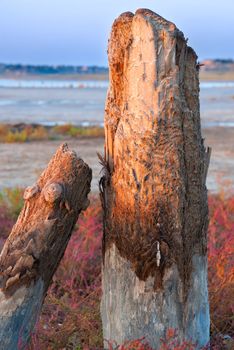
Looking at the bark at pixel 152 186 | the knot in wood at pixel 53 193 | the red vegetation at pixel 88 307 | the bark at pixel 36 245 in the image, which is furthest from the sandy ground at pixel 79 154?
the knot in wood at pixel 53 193

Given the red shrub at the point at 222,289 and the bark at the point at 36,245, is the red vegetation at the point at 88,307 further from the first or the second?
the bark at the point at 36,245

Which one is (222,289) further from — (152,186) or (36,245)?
(36,245)

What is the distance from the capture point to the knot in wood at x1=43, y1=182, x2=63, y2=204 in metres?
3.71

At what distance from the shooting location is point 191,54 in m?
3.99

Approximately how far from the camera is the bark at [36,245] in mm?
3725

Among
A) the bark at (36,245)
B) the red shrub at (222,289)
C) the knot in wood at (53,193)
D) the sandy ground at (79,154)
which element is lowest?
the sandy ground at (79,154)

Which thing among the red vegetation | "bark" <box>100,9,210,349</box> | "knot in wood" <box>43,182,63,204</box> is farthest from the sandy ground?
"knot in wood" <box>43,182,63,204</box>

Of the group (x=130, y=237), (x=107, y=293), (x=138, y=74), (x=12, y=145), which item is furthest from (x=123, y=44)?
(x=12, y=145)

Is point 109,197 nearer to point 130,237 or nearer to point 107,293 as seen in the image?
point 130,237

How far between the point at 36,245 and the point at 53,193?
28 centimetres

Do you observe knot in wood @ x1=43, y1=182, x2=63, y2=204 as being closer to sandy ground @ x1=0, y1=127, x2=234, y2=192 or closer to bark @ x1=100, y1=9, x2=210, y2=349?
bark @ x1=100, y1=9, x2=210, y2=349

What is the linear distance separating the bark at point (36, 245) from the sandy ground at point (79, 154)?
7386 mm

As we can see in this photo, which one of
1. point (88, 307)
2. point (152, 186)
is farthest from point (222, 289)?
point (152, 186)

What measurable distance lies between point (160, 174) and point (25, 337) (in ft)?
3.50
